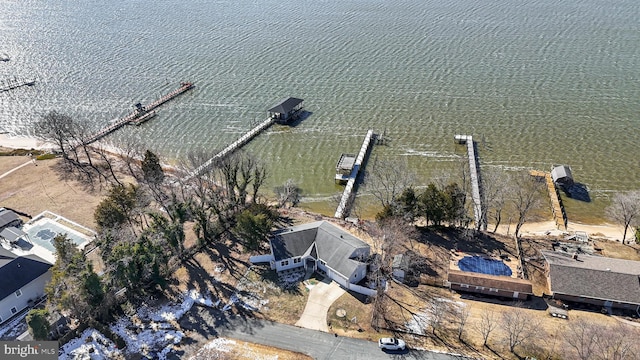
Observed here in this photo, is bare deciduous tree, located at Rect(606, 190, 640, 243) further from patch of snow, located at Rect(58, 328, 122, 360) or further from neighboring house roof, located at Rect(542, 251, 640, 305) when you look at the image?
patch of snow, located at Rect(58, 328, 122, 360)


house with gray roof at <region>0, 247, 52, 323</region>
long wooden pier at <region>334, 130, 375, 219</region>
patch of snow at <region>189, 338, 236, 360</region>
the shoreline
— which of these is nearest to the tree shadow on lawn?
the shoreline

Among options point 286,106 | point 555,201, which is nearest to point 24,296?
point 286,106

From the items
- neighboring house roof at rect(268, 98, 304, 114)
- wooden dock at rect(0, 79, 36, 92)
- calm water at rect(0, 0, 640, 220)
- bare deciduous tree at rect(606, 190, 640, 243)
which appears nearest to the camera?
bare deciduous tree at rect(606, 190, 640, 243)

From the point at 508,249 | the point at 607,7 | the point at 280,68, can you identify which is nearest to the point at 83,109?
the point at 280,68

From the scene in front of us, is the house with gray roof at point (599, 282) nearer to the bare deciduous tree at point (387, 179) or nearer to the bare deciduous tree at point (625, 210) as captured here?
the bare deciduous tree at point (625, 210)

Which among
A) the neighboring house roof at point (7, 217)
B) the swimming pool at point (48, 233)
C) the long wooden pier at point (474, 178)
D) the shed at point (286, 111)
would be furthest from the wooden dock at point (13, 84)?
the long wooden pier at point (474, 178)

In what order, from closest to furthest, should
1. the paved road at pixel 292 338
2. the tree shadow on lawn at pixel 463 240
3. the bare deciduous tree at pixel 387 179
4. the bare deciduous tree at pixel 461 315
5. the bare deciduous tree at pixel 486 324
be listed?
the paved road at pixel 292 338, the bare deciduous tree at pixel 486 324, the bare deciduous tree at pixel 461 315, the tree shadow on lawn at pixel 463 240, the bare deciduous tree at pixel 387 179
